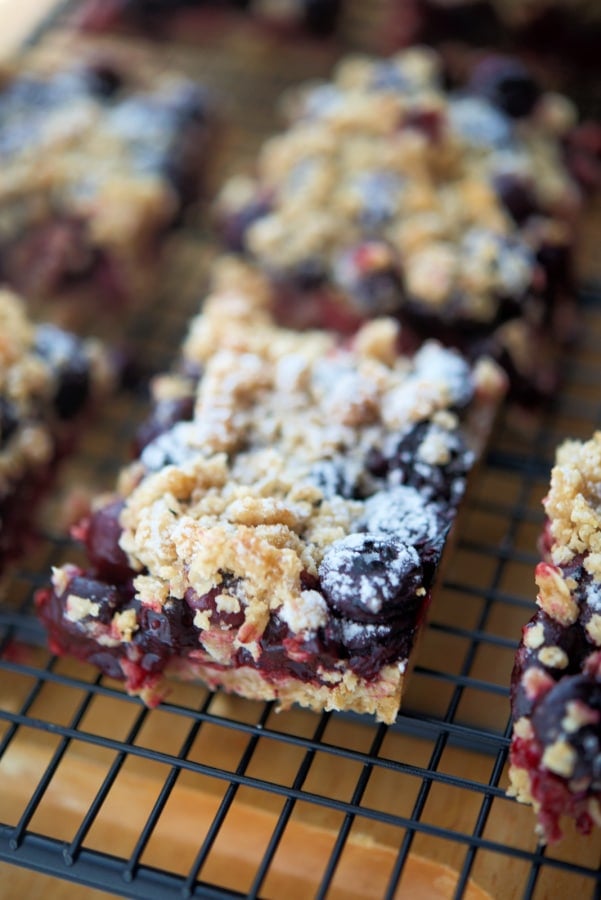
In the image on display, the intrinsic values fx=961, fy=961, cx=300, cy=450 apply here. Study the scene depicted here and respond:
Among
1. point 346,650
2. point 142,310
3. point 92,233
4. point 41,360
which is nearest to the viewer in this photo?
point 346,650

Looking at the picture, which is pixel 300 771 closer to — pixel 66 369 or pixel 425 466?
pixel 425 466

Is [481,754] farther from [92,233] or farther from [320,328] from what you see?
[92,233]

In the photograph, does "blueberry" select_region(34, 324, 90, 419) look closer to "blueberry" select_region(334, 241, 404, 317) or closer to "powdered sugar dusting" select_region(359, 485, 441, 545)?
"blueberry" select_region(334, 241, 404, 317)

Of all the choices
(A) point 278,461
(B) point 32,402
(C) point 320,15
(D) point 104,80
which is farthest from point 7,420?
(C) point 320,15

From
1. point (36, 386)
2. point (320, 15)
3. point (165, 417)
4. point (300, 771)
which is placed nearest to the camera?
point (300, 771)

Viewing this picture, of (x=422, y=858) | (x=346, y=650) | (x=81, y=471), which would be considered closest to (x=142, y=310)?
(x=81, y=471)

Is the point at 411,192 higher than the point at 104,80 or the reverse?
the reverse
